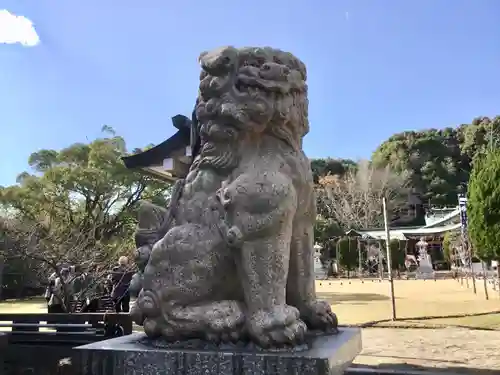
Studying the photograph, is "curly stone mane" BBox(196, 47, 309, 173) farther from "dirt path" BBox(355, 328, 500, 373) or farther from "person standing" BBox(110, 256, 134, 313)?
"person standing" BBox(110, 256, 134, 313)

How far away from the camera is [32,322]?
5.52 metres

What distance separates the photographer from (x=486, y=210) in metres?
10.1

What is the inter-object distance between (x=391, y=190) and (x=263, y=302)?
36.2m

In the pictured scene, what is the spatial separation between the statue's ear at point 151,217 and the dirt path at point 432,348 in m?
3.70

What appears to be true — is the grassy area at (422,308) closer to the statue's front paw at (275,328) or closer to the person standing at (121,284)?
the person standing at (121,284)

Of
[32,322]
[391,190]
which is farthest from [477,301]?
[391,190]

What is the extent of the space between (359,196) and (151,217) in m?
33.1

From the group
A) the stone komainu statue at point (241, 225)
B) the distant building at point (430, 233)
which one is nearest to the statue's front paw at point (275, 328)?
the stone komainu statue at point (241, 225)

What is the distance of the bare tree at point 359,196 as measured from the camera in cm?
3378

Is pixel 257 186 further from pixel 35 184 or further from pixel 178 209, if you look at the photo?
pixel 35 184

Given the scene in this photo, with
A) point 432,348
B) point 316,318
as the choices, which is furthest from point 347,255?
point 316,318

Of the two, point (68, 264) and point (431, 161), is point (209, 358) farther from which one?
point (431, 161)

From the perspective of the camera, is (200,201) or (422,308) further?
(422,308)

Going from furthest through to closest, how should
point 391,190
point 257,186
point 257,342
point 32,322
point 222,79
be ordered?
point 391,190 → point 32,322 → point 222,79 → point 257,186 → point 257,342
